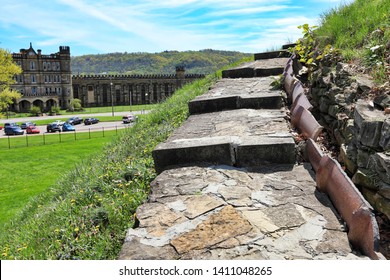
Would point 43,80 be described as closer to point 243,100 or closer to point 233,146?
point 243,100

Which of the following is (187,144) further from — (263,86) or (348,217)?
(263,86)

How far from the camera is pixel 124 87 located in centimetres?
9581

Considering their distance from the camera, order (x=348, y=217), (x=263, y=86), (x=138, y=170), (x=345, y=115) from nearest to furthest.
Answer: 1. (x=348, y=217)
2. (x=345, y=115)
3. (x=138, y=170)
4. (x=263, y=86)

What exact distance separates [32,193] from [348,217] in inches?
550

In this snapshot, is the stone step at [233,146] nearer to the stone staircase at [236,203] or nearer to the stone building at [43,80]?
the stone staircase at [236,203]

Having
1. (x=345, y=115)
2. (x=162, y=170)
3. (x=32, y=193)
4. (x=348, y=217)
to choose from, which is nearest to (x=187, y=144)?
(x=162, y=170)

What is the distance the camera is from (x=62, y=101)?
82.3 meters

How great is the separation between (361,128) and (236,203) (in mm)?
1050

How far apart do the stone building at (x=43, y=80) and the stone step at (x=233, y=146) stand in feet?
259

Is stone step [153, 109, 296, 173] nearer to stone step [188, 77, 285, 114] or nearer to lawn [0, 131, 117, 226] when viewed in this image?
stone step [188, 77, 285, 114]

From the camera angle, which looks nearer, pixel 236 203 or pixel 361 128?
pixel 361 128

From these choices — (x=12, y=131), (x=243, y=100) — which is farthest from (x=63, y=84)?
(x=243, y=100)

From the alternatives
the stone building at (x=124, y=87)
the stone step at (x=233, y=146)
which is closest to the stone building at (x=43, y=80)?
the stone building at (x=124, y=87)

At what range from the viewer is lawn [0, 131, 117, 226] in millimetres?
13172
